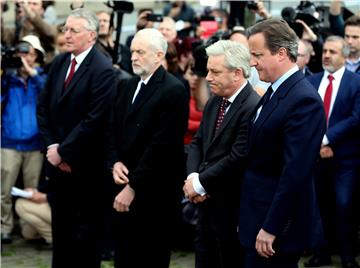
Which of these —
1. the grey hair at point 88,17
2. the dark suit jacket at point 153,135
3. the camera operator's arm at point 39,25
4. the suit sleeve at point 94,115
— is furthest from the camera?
the camera operator's arm at point 39,25

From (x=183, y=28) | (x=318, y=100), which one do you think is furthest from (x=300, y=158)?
(x=183, y=28)

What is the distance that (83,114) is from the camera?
6.44 meters

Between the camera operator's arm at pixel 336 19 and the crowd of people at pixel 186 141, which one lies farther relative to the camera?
the camera operator's arm at pixel 336 19

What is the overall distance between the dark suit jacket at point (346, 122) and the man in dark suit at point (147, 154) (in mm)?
1631

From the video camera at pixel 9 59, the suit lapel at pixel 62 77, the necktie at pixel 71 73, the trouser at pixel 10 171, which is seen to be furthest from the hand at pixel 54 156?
the trouser at pixel 10 171

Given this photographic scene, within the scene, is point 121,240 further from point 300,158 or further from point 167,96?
point 300,158

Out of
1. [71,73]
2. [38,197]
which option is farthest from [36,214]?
[71,73]

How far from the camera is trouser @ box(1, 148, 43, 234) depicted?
8320mm

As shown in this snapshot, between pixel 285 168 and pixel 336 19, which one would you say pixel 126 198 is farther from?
pixel 336 19

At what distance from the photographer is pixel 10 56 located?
803cm

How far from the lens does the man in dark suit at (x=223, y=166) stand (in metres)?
5.11

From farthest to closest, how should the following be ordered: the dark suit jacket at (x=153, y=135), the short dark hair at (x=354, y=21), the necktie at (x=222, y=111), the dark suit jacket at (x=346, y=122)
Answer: the short dark hair at (x=354, y=21) < the dark suit jacket at (x=346, y=122) < the dark suit jacket at (x=153, y=135) < the necktie at (x=222, y=111)

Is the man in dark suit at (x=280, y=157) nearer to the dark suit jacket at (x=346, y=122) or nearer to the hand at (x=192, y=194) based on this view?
the hand at (x=192, y=194)

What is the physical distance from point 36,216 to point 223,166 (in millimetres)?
3512
